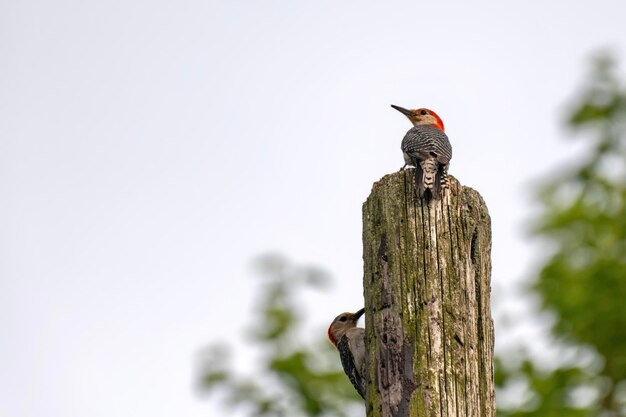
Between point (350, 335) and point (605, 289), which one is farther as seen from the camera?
point (605, 289)

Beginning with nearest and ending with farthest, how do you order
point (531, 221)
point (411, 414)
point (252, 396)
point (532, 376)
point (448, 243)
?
point (411, 414), point (448, 243), point (532, 376), point (252, 396), point (531, 221)

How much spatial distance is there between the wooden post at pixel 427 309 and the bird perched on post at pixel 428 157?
0.20ft

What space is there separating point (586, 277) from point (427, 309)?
1000 centimetres

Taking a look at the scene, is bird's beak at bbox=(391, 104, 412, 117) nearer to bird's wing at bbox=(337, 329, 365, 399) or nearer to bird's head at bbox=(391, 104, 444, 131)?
bird's head at bbox=(391, 104, 444, 131)

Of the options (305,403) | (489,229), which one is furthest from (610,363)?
(489,229)

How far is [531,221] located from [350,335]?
7.76m

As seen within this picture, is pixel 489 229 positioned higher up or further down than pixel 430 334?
higher up

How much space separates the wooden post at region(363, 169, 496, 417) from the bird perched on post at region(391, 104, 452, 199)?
2.4 inches

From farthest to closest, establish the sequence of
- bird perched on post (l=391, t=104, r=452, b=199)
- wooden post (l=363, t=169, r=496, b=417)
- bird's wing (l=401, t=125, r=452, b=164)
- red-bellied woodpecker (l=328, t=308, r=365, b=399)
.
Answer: red-bellied woodpecker (l=328, t=308, r=365, b=399) → bird's wing (l=401, t=125, r=452, b=164) → bird perched on post (l=391, t=104, r=452, b=199) → wooden post (l=363, t=169, r=496, b=417)

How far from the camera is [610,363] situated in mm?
13633

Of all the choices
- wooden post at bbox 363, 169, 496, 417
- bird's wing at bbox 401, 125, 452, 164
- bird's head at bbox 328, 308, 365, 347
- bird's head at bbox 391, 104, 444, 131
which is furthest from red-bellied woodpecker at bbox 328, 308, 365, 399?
bird's head at bbox 391, 104, 444, 131

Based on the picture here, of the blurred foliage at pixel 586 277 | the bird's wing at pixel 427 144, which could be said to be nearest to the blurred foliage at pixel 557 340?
the blurred foliage at pixel 586 277

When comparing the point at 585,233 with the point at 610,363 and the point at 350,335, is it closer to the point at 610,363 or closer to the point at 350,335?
Result: the point at 610,363

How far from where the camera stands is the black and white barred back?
16.2 ft
